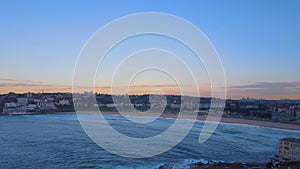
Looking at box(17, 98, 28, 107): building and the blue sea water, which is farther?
box(17, 98, 28, 107): building

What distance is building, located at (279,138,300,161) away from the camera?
13.2 metres

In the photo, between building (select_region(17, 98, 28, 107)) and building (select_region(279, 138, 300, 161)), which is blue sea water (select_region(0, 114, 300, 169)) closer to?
building (select_region(279, 138, 300, 161))

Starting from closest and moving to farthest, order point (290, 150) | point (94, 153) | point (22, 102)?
1. point (94, 153)
2. point (290, 150)
3. point (22, 102)

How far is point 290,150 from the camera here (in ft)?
44.4

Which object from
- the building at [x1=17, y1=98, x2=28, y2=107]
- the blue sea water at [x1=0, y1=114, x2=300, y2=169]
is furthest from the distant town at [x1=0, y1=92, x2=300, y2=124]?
the blue sea water at [x1=0, y1=114, x2=300, y2=169]

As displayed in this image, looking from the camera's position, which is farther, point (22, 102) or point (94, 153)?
point (22, 102)

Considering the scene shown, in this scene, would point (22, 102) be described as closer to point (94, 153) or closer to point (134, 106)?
point (134, 106)

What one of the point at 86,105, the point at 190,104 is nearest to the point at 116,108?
the point at 86,105

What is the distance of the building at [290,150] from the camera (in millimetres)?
13172

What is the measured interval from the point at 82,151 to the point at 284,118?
95.6ft

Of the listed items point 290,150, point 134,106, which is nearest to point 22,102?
point 134,106

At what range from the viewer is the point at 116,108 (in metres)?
47.8

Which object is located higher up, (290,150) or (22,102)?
(22,102)

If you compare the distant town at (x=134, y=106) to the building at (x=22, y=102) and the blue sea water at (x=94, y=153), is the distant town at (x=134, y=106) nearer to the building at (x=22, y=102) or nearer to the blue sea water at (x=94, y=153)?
the building at (x=22, y=102)
